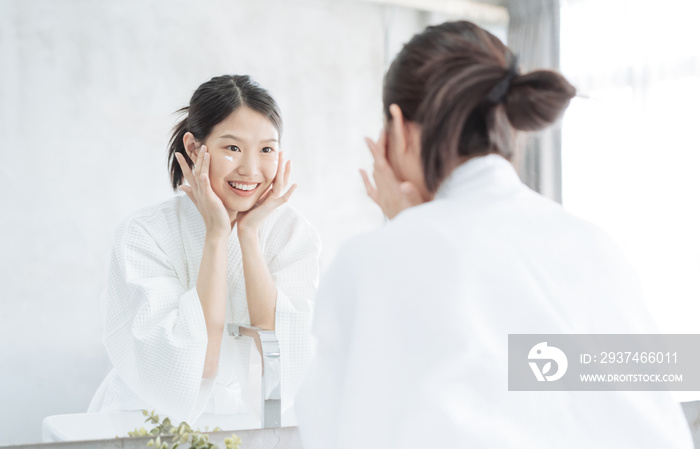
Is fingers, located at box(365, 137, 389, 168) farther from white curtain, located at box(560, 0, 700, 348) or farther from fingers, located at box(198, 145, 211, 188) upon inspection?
white curtain, located at box(560, 0, 700, 348)

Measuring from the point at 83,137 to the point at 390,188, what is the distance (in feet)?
1.61

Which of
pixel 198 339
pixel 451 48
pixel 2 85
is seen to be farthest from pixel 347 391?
pixel 2 85

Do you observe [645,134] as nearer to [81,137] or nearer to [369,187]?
[369,187]

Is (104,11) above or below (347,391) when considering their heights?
above

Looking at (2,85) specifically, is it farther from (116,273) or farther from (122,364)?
(122,364)

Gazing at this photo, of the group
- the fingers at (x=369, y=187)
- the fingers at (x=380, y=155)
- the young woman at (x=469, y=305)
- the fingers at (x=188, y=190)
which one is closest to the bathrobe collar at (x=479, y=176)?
the young woman at (x=469, y=305)

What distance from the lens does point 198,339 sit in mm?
1111

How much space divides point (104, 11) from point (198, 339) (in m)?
0.52

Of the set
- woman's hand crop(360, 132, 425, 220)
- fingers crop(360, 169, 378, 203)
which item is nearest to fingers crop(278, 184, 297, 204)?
fingers crop(360, 169, 378, 203)

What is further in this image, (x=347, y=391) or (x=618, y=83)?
(x=618, y=83)

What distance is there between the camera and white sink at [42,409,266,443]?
106 centimetres

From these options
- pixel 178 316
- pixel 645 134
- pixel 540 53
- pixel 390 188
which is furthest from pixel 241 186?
pixel 645 134

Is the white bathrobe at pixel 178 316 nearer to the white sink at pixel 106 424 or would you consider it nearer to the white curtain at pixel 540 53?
the white sink at pixel 106 424

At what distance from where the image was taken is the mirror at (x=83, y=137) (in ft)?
3.34
